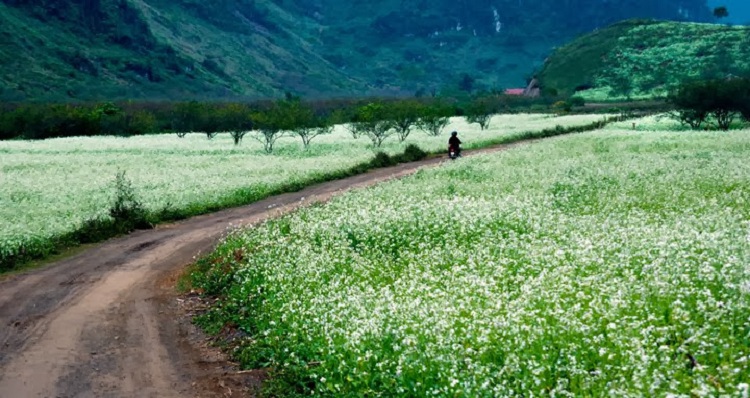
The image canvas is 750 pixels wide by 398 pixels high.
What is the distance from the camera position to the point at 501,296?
11.9 metres

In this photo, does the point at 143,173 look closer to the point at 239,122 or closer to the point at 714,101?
the point at 239,122

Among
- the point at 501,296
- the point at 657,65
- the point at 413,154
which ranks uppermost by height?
the point at 657,65

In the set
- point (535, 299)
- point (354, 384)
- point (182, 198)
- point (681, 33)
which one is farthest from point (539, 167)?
point (681, 33)

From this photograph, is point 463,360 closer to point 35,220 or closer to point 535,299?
point 535,299

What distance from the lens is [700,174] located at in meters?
27.8

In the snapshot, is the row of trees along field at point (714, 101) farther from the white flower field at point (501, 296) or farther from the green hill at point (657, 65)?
the green hill at point (657, 65)

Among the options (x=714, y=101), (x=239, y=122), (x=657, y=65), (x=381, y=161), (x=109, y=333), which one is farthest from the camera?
(x=657, y=65)

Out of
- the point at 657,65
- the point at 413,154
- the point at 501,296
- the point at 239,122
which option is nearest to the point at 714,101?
the point at 413,154

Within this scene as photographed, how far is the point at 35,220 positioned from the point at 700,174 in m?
25.7

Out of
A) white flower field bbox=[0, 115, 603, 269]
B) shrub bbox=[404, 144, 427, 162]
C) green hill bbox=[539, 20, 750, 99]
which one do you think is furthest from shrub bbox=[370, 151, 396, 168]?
green hill bbox=[539, 20, 750, 99]

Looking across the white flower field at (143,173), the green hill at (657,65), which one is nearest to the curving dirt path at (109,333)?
the white flower field at (143,173)

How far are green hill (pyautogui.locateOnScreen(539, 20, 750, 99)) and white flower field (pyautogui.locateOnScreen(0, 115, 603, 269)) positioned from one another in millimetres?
103690

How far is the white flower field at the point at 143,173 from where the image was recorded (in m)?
28.7

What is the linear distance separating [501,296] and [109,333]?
7677 millimetres
